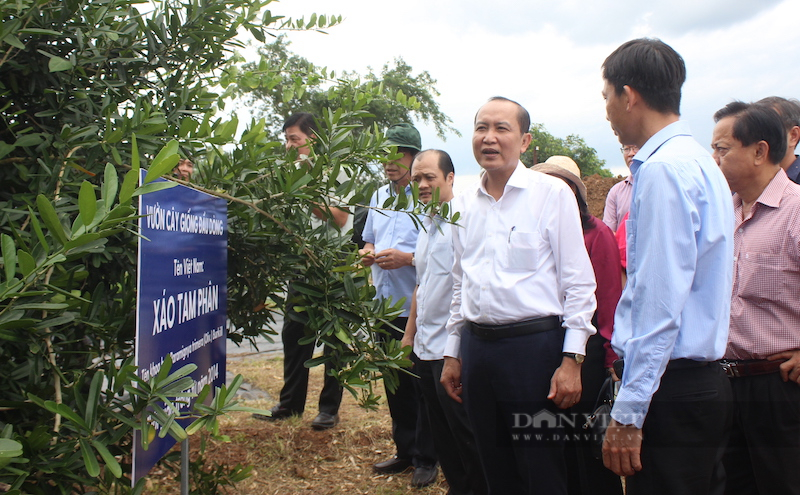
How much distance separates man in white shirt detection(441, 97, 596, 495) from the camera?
268 cm

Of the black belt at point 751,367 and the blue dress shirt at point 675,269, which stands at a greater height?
the blue dress shirt at point 675,269

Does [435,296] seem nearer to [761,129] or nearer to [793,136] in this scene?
[761,129]

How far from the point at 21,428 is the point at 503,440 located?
77.2 inches

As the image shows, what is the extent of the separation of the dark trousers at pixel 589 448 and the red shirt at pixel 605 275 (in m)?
0.07

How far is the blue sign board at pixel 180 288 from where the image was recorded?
1558 mm

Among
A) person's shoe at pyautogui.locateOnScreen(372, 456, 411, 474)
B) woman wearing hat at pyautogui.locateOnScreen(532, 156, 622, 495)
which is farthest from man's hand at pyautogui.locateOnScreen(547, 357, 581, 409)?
person's shoe at pyautogui.locateOnScreen(372, 456, 411, 474)

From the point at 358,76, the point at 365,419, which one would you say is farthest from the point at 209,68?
the point at 365,419

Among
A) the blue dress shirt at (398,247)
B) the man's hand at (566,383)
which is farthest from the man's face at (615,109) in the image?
the blue dress shirt at (398,247)

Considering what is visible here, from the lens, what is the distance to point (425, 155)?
3869 millimetres

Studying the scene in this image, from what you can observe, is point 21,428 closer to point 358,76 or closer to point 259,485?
point 358,76

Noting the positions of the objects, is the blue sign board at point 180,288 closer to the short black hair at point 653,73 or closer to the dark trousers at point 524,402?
the dark trousers at point 524,402

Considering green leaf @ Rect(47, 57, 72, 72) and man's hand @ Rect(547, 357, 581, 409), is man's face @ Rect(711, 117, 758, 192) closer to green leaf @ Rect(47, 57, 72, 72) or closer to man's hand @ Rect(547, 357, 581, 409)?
man's hand @ Rect(547, 357, 581, 409)

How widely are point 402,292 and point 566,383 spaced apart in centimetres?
198

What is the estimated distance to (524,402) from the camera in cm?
271
